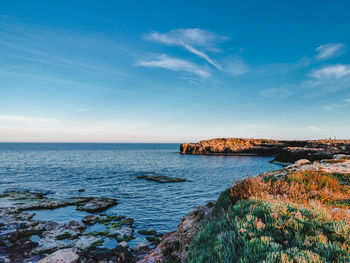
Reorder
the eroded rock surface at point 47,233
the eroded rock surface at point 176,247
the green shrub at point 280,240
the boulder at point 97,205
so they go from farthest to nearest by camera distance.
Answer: the boulder at point 97,205
the eroded rock surface at point 47,233
the eroded rock surface at point 176,247
the green shrub at point 280,240

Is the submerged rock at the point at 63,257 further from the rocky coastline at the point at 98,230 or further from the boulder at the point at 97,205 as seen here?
the boulder at the point at 97,205

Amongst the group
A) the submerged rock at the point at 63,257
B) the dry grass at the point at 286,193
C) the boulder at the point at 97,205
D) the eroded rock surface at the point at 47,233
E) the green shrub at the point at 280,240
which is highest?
the green shrub at the point at 280,240

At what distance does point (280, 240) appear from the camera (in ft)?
14.3

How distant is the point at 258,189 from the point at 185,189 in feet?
77.0

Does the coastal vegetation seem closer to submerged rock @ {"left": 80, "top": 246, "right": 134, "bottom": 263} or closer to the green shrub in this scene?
the green shrub

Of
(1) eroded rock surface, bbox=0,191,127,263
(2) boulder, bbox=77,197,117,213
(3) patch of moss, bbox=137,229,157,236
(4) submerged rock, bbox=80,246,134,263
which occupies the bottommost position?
(2) boulder, bbox=77,197,117,213

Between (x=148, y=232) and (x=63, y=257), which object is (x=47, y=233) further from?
(x=148, y=232)

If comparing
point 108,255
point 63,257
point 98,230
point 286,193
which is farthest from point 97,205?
point 286,193

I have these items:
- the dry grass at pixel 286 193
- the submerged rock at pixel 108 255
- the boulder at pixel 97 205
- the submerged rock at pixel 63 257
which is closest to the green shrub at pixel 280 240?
the dry grass at pixel 286 193

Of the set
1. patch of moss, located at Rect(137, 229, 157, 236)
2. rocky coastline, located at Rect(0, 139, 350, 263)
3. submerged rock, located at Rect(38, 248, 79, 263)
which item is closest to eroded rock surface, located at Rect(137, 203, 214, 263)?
rocky coastline, located at Rect(0, 139, 350, 263)

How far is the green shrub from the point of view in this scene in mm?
3615

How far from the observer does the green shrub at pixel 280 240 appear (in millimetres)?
3615

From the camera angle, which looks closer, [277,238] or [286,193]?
[277,238]

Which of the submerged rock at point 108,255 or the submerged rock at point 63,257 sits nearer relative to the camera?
the submerged rock at point 63,257
